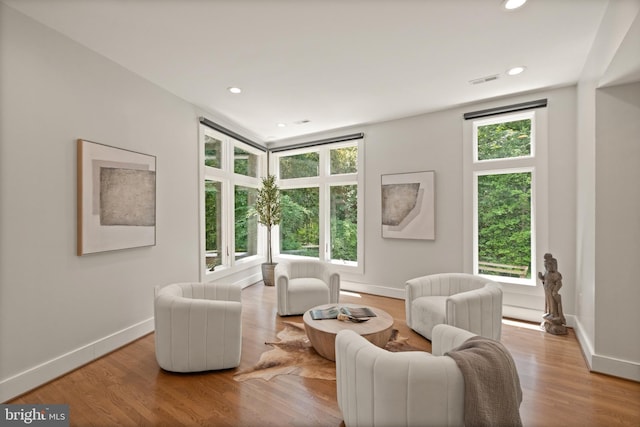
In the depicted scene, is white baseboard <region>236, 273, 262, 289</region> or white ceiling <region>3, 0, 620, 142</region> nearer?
white ceiling <region>3, 0, 620, 142</region>

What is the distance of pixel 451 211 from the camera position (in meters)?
4.47

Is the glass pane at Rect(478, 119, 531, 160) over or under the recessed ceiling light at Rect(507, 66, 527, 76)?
under

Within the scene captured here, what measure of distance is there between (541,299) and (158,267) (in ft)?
15.8

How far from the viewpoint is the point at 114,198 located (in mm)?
3016

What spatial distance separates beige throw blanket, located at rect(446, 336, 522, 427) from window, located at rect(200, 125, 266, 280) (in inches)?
149

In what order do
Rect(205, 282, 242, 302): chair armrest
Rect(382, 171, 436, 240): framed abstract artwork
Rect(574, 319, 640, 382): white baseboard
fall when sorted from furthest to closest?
Rect(382, 171, 436, 240): framed abstract artwork → Rect(205, 282, 242, 302): chair armrest → Rect(574, 319, 640, 382): white baseboard

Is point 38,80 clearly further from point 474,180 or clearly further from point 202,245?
point 474,180

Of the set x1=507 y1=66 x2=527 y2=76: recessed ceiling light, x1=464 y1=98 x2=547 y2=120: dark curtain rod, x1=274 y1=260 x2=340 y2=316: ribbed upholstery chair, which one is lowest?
x1=274 y1=260 x2=340 y2=316: ribbed upholstery chair

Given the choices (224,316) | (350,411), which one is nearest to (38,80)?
(224,316)

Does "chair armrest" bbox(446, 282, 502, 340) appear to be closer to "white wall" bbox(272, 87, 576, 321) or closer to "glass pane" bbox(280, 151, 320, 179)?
"white wall" bbox(272, 87, 576, 321)

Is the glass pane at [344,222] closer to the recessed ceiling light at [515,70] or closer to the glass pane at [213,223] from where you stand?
the glass pane at [213,223]

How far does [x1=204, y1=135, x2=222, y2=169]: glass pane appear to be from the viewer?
4.62 metres

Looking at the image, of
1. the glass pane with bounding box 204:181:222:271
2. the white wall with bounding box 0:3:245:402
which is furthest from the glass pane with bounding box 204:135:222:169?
the white wall with bounding box 0:3:245:402

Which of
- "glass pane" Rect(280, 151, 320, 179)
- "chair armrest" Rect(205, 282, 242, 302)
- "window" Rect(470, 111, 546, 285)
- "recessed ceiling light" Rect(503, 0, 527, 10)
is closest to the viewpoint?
"recessed ceiling light" Rect(503, 0, 527, 10)
